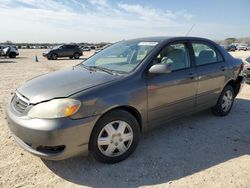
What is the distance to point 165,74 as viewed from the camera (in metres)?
3.85

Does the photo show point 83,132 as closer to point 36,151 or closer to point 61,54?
point 36,151

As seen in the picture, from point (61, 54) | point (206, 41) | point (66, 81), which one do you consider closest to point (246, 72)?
point (206, 41)

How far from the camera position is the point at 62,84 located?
330cm

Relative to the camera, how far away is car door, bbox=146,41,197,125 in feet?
12.1

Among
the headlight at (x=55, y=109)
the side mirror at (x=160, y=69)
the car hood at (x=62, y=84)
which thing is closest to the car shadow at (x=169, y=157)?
the headlight at (x=55, y=109)

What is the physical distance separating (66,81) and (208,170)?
2.17 m

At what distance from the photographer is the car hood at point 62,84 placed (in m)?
3.05

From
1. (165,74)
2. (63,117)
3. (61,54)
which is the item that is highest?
(165,74)

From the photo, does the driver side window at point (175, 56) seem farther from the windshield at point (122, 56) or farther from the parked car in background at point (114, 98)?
the windshield at point (122, 56)

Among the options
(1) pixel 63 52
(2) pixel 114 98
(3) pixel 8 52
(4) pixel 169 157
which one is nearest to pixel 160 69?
(2) pixel 114 98

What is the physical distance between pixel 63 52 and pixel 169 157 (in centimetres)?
2525

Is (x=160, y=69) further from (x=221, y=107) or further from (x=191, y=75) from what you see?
(x=221, y=107)

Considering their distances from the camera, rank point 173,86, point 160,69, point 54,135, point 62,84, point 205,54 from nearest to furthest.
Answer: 1. point 54,135
2. point 62,84
3. point 160,69
4. point 173,86
5. point 205,54

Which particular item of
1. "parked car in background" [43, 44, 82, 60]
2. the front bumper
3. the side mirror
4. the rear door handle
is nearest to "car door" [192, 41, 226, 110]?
the rear door handle
